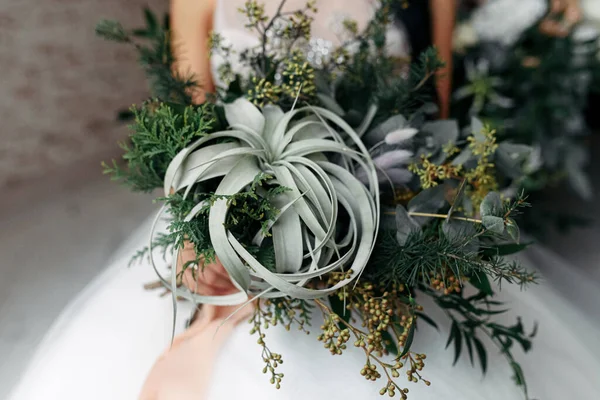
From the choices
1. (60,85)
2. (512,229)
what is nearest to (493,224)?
(512,229)

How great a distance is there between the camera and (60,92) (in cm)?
148

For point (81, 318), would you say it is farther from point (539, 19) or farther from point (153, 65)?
point (539, 19)

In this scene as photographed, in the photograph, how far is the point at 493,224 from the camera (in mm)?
473

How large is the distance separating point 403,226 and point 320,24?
0.60 metres

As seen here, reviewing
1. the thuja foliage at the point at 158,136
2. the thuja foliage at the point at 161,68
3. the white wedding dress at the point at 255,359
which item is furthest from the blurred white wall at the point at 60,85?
the thuja foliage at the point at 158,136

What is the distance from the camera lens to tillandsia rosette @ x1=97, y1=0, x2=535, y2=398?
48 cm

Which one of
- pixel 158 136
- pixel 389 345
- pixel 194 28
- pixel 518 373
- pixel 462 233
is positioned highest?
pixel 194 28

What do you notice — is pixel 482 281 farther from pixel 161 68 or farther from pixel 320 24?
pixel 320 24

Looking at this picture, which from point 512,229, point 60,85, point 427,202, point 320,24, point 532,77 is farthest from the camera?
point 60,85

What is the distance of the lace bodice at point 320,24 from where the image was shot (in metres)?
0.97

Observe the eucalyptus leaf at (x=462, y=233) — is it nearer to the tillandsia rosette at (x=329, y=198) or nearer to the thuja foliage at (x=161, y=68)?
the tillandsia rosette at (x=329, y=198)

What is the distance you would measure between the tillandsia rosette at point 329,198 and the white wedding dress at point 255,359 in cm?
3

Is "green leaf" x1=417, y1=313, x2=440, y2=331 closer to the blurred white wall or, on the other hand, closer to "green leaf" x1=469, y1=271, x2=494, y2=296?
"green leaf" x1=469, y1=271, x2=494, y2=296

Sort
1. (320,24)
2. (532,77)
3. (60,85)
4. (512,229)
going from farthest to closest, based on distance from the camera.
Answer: (60,85) < (532,77) < (320,24) < (512,229)
